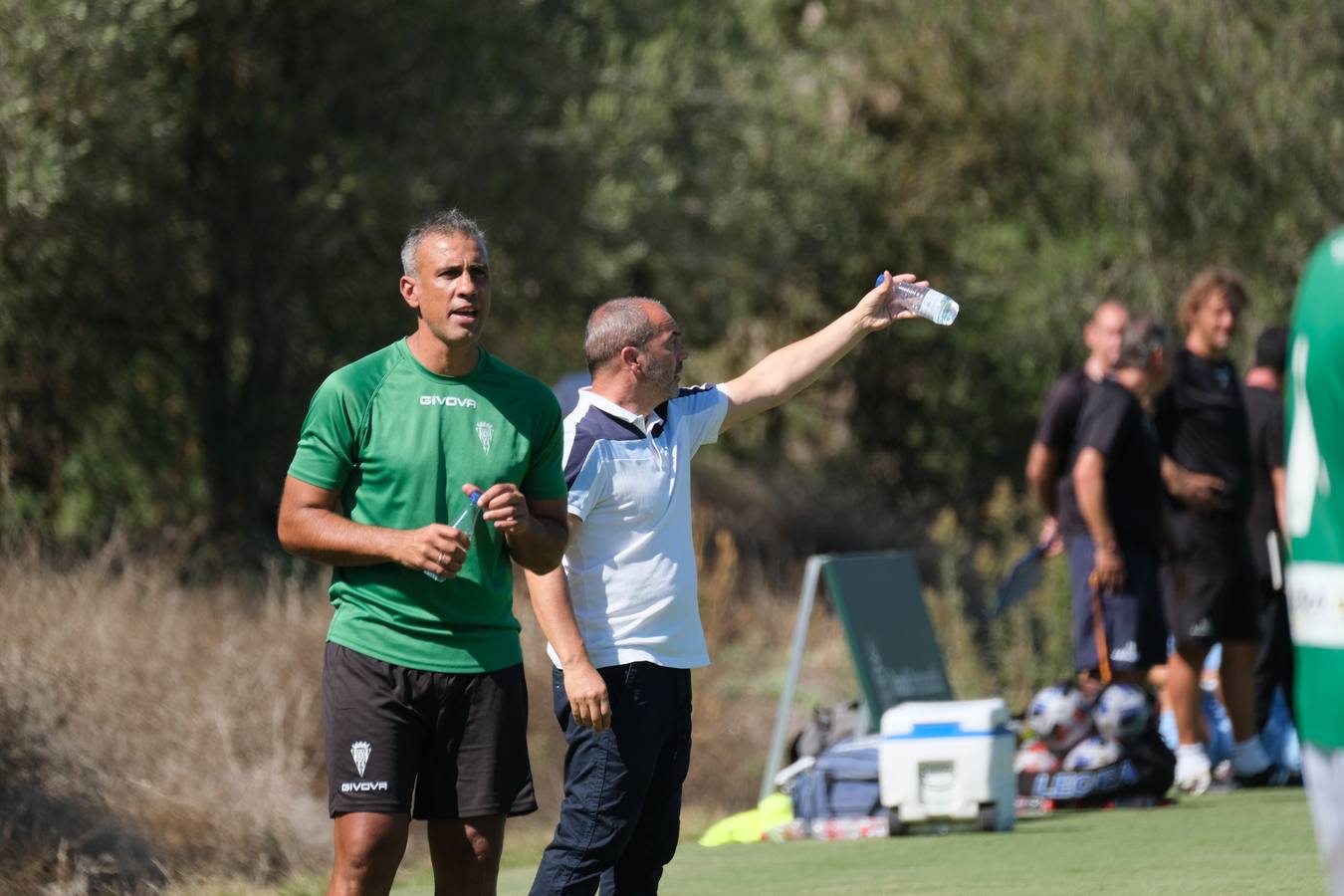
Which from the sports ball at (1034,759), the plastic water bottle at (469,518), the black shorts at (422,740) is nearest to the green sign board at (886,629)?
the sports ball at (1034,759)

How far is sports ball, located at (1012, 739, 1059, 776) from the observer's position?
9445mm

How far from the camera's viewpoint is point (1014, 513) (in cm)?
1939

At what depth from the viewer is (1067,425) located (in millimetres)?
9648

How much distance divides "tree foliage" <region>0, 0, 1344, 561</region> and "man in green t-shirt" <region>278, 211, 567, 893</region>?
5.82m

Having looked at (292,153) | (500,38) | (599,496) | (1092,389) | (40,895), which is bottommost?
(40,895)

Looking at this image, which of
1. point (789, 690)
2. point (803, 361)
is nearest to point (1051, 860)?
point (789, 690)

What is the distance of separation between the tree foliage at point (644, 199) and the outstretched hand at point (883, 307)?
19.1 ft

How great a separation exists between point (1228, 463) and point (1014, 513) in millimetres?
9669

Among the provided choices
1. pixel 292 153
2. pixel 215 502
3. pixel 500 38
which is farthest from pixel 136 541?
pixel 500 38

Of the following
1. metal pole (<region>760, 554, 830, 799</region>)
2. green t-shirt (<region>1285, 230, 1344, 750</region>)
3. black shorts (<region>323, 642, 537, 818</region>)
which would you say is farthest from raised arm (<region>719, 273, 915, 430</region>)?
metal pole (<region>760, 554, 830, 799</region>)

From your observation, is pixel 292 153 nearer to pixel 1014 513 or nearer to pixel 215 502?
pixel 215 502

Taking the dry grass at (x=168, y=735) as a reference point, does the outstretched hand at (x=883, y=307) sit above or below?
above

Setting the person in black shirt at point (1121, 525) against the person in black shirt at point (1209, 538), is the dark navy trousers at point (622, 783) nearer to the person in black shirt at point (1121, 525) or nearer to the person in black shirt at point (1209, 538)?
the person in black shirt at point (1121, 525)

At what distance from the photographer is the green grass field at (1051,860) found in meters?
7.18
